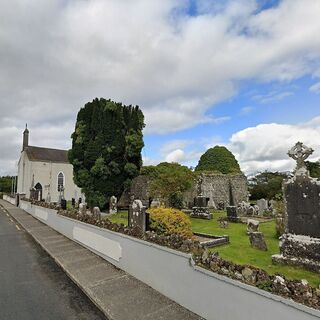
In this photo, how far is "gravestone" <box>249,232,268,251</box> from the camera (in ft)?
33.6

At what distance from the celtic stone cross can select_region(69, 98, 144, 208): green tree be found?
16.4m

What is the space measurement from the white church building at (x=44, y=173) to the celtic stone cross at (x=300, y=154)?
51.0 metres

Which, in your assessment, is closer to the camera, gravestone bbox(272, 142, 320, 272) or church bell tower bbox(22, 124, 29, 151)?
gravestone bbox(272, 142, 320, 272)

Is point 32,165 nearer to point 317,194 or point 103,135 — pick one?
point 103,135

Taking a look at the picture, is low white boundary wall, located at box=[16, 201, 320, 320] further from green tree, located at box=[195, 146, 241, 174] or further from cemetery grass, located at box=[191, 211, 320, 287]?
green tree, located at box=[195, 146, 241, 174]

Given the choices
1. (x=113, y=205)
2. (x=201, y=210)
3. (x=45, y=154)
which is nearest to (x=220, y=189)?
(x=201, y=210)

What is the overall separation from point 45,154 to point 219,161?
37279mm

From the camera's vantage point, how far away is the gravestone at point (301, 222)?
8.05 meters

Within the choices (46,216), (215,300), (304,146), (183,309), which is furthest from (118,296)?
(46,216)

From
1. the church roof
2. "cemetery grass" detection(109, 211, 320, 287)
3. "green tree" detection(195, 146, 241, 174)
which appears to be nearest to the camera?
"cemetery grass" detection(109, 211, 320, 287)

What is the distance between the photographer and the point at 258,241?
10289mm

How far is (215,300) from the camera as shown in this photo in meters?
4.84

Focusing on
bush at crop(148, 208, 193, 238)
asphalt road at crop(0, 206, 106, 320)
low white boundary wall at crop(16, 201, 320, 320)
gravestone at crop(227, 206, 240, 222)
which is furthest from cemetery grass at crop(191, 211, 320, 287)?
asphalt road at crop(0, 206, 106, 320)

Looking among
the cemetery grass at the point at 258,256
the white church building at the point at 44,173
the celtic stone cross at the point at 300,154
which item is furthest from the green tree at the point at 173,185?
the white church building at the point at 44,173
